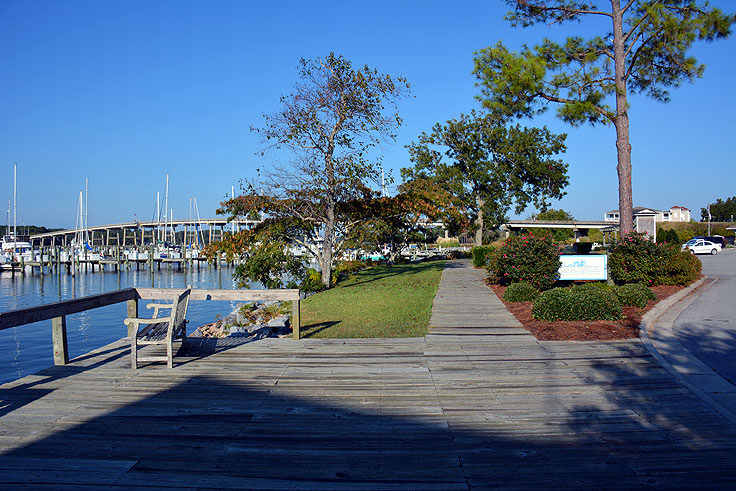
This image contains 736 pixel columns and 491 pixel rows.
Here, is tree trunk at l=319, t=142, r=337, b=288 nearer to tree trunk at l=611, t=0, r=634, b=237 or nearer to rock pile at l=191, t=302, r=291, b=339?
rock pile at l=191, t=302, r=291, b=339

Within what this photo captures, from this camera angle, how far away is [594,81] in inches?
688

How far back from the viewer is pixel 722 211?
118375 millimetres

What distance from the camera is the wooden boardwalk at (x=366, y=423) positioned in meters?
3.91

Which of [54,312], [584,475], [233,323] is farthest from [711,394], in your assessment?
[233,323]

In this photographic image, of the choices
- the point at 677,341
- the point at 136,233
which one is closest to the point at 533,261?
the point at 677,341

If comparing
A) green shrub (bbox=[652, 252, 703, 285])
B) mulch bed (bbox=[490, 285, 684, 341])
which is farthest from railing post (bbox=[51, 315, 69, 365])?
green shrub (bbox=[652, 252, 703, 285])

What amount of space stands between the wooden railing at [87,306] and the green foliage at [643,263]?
1164 cm

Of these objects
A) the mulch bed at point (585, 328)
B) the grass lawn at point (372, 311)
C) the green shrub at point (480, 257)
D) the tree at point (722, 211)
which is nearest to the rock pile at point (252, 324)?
the grass lawn at point (372, 311)

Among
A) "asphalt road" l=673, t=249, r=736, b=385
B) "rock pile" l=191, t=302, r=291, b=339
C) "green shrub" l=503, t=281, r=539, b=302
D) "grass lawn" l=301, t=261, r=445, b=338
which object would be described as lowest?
"rock pile" l=191, t=302, r=291, b=339

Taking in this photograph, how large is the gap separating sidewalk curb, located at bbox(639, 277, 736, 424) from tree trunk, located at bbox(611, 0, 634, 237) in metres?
3.38

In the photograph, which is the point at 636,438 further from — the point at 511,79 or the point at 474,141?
the point at 474,141

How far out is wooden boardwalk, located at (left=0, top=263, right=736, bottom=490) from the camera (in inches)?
154

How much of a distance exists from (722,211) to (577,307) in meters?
133

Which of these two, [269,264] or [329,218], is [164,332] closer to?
[329,218]
